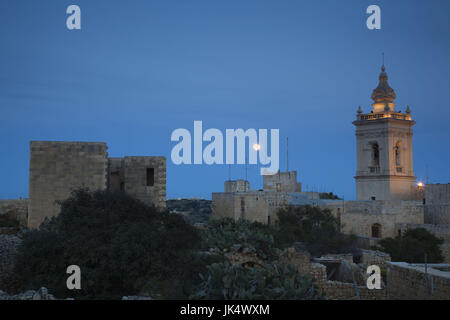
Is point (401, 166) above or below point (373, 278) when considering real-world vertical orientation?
above

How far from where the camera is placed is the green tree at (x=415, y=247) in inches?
868

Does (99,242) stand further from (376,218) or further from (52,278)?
(376,218)

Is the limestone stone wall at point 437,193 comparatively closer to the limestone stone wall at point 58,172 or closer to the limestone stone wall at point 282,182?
the limestone stone wall at point 282,182

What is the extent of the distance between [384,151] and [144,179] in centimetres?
2327

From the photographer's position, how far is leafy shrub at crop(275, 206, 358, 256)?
21.4 m

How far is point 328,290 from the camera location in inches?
498

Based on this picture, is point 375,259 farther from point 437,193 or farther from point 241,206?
point 437,193

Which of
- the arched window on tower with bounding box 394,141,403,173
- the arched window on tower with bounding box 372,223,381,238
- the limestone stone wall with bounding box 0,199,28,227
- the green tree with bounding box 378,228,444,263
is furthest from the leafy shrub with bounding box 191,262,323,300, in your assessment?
the arched window on tower with bounding box 394,141,403,173

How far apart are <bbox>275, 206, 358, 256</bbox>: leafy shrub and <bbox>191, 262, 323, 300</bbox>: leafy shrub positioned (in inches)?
413

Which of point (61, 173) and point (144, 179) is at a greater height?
point (61, 173)

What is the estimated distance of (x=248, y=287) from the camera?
8922mm

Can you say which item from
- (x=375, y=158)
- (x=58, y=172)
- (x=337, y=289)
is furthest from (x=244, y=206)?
(x=375, y=158)

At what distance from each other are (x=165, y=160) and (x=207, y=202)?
814 inches
